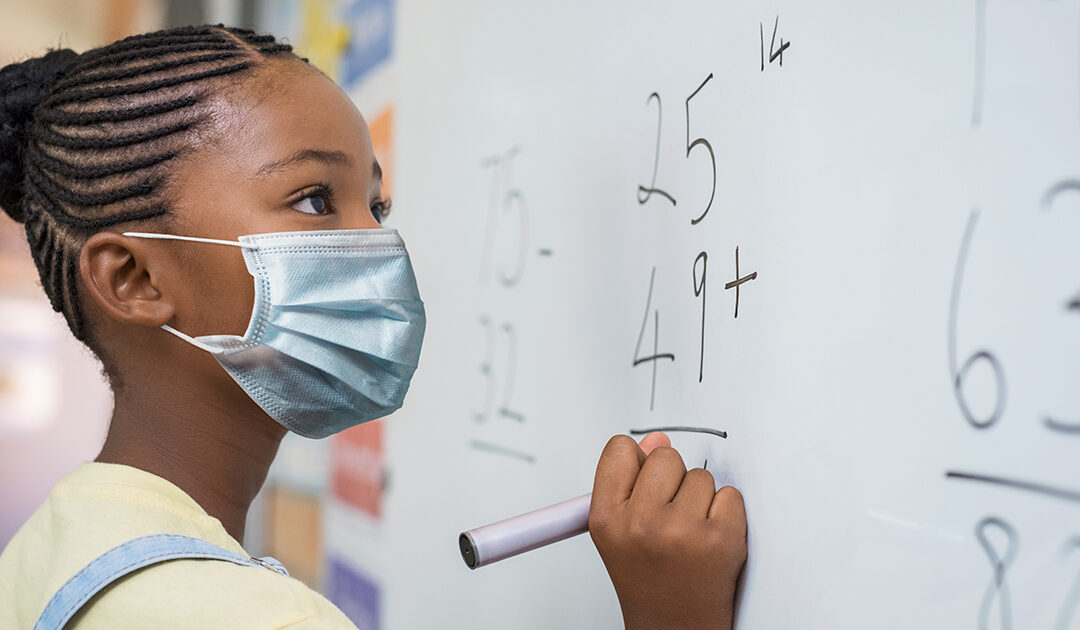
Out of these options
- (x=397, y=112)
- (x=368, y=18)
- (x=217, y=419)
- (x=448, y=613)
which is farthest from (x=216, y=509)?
(x=368, y=18)

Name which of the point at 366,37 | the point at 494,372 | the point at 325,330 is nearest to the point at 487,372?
the point at 494,372

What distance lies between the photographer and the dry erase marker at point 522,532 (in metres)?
0.48

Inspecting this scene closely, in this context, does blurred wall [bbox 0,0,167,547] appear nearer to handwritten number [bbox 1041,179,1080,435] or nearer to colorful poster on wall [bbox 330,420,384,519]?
colorful poster on wall [bbox 330,420,384,519]

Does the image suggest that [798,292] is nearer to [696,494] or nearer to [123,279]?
[696,494]

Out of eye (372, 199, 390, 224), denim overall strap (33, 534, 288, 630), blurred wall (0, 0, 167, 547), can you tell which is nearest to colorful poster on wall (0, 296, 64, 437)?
blurred wall (0, 0, 167, 547)

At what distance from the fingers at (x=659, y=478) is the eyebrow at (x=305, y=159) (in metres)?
0.30

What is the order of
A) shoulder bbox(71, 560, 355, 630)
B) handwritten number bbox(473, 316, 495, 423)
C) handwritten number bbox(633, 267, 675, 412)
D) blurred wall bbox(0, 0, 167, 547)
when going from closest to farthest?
shoulder bbox(71, 560, 355, 630) → handwritten number bbox(633, 267, 675, 412) → handwritten number bbox(473, 316, 495, 423) → blurred wall bbox(0, 0, 167, 547)

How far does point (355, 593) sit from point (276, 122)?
29.9 inches

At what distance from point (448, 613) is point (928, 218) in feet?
2.16

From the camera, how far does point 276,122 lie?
0.61m

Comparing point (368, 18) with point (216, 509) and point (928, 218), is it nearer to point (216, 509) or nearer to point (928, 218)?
point (216, 509)

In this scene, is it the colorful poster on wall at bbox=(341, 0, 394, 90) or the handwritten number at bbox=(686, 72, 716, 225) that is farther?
the colorful poster on wall at bbox=(341, 0, 394, 90)

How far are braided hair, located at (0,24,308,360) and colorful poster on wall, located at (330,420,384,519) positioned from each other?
492mm

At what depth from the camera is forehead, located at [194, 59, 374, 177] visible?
1.98 ft
